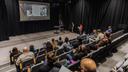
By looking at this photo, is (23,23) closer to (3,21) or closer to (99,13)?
(3,21)

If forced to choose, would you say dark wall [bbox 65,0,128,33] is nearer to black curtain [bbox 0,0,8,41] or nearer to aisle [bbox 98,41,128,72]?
Answer: aisle [bbox 98,41,128,72]

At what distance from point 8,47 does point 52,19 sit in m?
4.85

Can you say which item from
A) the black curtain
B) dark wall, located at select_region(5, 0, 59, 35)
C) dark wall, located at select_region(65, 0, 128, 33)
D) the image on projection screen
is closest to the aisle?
dark wall, located at select_region(65, 0, 128, 33)

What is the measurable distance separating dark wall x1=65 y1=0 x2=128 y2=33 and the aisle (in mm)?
2343

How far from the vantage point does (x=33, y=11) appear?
28.2 ft

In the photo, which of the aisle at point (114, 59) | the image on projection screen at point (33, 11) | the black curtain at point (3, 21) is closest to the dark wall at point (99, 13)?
the image on projection screen at point (33, 11)

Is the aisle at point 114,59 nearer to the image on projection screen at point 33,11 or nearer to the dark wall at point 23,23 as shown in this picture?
the image on projection screen at point 33,11

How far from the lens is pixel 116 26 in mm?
8500

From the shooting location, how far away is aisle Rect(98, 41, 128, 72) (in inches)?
170

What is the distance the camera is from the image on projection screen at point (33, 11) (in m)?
8.05

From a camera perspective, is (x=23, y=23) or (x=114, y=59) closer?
(x=114, y=59)

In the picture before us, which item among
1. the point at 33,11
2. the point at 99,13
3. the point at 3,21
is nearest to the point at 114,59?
the point at 99,13

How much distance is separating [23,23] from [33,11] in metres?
1.04

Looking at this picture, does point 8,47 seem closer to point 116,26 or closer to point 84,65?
point 84,65
